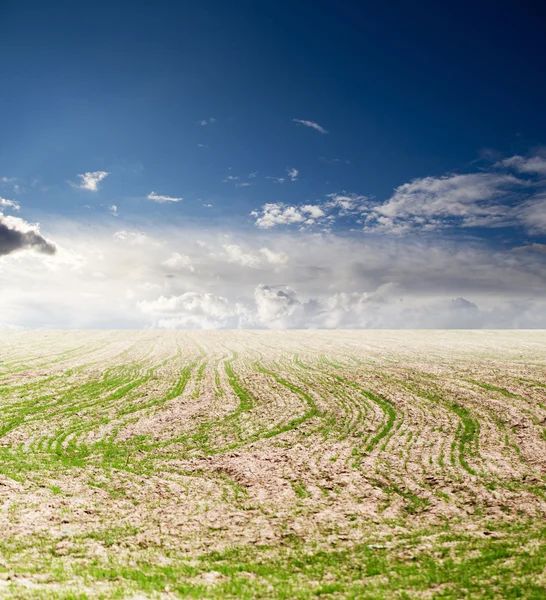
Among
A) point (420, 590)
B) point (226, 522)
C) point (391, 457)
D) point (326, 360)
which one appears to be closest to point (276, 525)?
point (226, 522)

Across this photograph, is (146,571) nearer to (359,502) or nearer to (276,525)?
(276,525)

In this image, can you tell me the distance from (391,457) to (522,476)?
4563 mm

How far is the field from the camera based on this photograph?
905 centimetres

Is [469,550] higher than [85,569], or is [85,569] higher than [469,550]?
[469,550]

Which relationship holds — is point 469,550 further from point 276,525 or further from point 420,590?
point 276,525

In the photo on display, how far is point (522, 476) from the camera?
1473 cm

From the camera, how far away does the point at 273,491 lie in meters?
13.6

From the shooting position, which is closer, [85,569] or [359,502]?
[85,569]

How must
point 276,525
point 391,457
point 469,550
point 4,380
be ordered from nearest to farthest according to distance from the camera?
point 469,550
point 276,525
point 391,457
point 4,380

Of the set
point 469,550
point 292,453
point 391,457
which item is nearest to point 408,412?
point 391,457

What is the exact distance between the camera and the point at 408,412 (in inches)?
911

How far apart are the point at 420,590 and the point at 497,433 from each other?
13.6 m

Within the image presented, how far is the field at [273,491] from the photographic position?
29.7 feet

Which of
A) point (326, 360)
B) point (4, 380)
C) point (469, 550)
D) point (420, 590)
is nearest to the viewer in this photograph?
point (420, 590)
